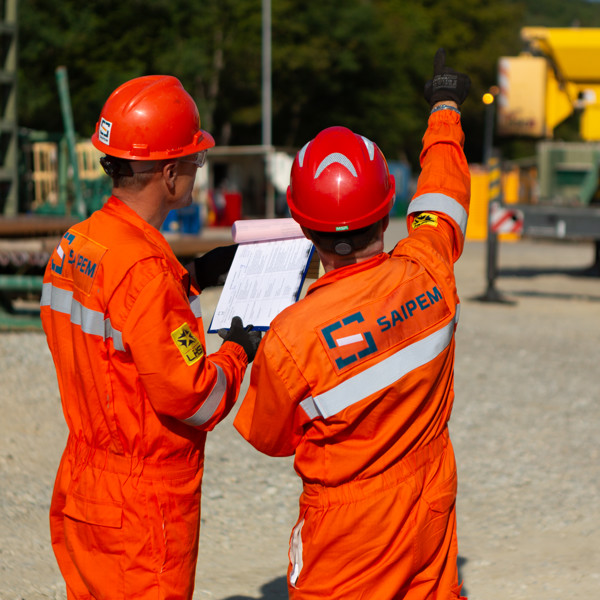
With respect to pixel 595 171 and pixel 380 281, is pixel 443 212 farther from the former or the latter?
pixel 595 171

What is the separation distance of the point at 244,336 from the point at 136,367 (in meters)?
0.34

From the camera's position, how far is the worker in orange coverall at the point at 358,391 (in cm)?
227

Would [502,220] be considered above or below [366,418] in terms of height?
below

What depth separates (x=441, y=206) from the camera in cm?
258

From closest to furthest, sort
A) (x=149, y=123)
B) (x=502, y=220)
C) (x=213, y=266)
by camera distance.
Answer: (x=149, y=123)
(x=213, y=266)
(x=502, y=220)

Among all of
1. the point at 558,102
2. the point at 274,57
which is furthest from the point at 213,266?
the point at 274,57

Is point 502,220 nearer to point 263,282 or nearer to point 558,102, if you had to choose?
point 558,102

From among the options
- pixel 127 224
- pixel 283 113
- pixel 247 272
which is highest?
pixel 127 224

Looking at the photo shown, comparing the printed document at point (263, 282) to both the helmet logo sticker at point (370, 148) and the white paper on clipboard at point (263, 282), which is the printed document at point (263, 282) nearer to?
the white paper on clipboard at point (263, 282)

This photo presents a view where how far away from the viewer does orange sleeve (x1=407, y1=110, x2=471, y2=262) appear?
8.36 feet

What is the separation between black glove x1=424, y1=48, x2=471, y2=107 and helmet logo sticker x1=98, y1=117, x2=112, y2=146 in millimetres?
906

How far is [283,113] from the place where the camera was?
49281mm

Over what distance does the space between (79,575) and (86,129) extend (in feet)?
121

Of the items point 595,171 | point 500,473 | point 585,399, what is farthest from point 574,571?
point 595,171
